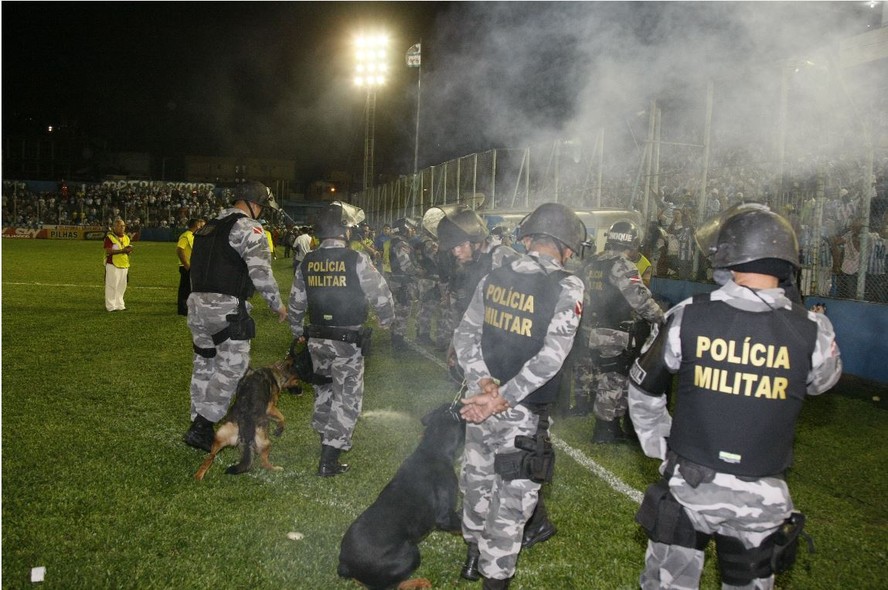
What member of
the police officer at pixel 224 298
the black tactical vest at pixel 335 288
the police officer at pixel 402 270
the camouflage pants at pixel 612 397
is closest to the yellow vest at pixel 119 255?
the police officer at pixel 402 270

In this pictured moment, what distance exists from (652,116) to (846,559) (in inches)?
409

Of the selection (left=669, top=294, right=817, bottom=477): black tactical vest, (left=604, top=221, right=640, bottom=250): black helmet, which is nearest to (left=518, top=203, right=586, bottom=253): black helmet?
(left=669, top=294, right=817, bottom=477): black tactical vest

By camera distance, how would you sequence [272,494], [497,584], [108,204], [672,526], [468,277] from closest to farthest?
[672,526]
[497,584]
[272,494]
[468,277]
[108,204]

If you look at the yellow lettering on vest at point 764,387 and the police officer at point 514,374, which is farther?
the police officer at point 514,374

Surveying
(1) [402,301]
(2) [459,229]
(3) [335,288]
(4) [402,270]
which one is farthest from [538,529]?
(4) [402,270]

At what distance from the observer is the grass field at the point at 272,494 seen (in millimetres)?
3771

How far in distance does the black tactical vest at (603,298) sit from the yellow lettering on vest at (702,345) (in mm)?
3493

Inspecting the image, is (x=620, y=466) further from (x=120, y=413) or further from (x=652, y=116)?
(x=652, y=116)

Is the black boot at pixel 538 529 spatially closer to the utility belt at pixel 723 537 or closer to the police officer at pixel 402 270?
the utility belt at pixel 723 537

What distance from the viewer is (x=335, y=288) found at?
16.4 ft

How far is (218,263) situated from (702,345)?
4.05 meters

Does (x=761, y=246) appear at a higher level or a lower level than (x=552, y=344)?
higher

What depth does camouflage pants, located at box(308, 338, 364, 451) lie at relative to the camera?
16.6ft

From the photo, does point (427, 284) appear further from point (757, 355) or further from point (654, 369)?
point (757, 355)
